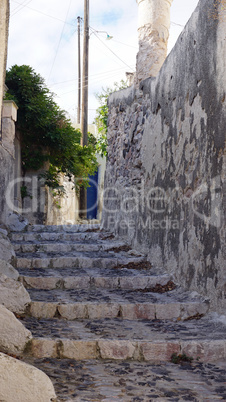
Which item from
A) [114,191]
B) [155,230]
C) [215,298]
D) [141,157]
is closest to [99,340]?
[215,298]

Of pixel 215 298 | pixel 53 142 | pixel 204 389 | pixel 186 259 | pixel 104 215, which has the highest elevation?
pixel 53 142

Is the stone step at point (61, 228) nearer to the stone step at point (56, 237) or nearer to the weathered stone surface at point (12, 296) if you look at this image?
the stone step at point (56, 237)

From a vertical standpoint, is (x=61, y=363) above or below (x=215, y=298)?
below

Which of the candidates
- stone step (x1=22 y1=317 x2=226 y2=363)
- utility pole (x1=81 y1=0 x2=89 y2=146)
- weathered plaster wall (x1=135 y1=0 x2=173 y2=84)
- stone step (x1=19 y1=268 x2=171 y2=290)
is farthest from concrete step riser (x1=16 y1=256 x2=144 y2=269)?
utility pole (x1=81 y1=0 x2=89 y2=146)

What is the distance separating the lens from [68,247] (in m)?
6.00

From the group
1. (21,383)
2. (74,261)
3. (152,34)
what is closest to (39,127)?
(152,34)

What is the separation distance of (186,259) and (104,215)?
4.27 m

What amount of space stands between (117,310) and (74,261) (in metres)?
1.66

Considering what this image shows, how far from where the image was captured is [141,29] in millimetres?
6527

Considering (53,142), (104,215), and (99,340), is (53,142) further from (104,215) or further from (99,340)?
(99,340)

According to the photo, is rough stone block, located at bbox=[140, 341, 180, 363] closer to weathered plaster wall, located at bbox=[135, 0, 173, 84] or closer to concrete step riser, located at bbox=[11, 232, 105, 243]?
concrete step riser, located at bbox=[11, 232, 105, 243]

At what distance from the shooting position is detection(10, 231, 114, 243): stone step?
263 inches

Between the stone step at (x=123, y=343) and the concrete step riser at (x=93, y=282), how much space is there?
44.2 inches

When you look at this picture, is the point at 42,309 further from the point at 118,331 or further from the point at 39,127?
the point at 39,127
